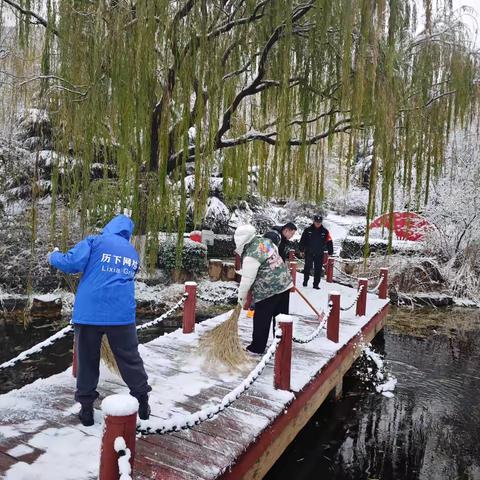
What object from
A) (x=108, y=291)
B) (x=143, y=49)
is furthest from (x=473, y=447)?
(x=143, y=49)

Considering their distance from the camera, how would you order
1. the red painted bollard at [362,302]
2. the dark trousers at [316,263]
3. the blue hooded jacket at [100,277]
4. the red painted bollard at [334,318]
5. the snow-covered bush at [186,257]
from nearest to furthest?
the blue hooded jacket at [100,277]
the red painted bollard at [334,318]
the red painted bollard at [362,302]
the dark trousers at [316,263]
the snow-covered bush at [186,257]

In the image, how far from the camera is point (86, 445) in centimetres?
329

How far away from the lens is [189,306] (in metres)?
6.40

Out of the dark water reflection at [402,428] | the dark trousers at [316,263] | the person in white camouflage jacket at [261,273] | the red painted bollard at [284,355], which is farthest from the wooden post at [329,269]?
the red painted bollard at [284,355]

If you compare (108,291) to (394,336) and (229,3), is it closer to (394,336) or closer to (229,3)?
(229,3)

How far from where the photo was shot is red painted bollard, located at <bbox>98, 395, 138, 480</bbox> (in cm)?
213

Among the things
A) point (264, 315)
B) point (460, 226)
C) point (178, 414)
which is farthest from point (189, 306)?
point (460, 226)

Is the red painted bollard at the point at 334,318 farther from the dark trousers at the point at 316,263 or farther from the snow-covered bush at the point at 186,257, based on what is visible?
the snow-covered bush at the point at 186,257

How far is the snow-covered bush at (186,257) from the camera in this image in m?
13.0

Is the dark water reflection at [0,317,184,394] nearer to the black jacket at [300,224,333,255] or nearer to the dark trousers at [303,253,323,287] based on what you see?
the dark trousers at [303,253,323,287]

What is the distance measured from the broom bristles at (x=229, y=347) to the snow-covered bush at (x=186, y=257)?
7709mm

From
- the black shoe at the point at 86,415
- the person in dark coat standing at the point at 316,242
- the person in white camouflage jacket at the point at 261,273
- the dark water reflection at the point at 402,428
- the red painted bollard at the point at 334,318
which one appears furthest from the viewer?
the person in dark coat standing at the point at 316,242

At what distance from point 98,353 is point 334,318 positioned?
12.5 feet

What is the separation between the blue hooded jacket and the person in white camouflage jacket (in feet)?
5.39
